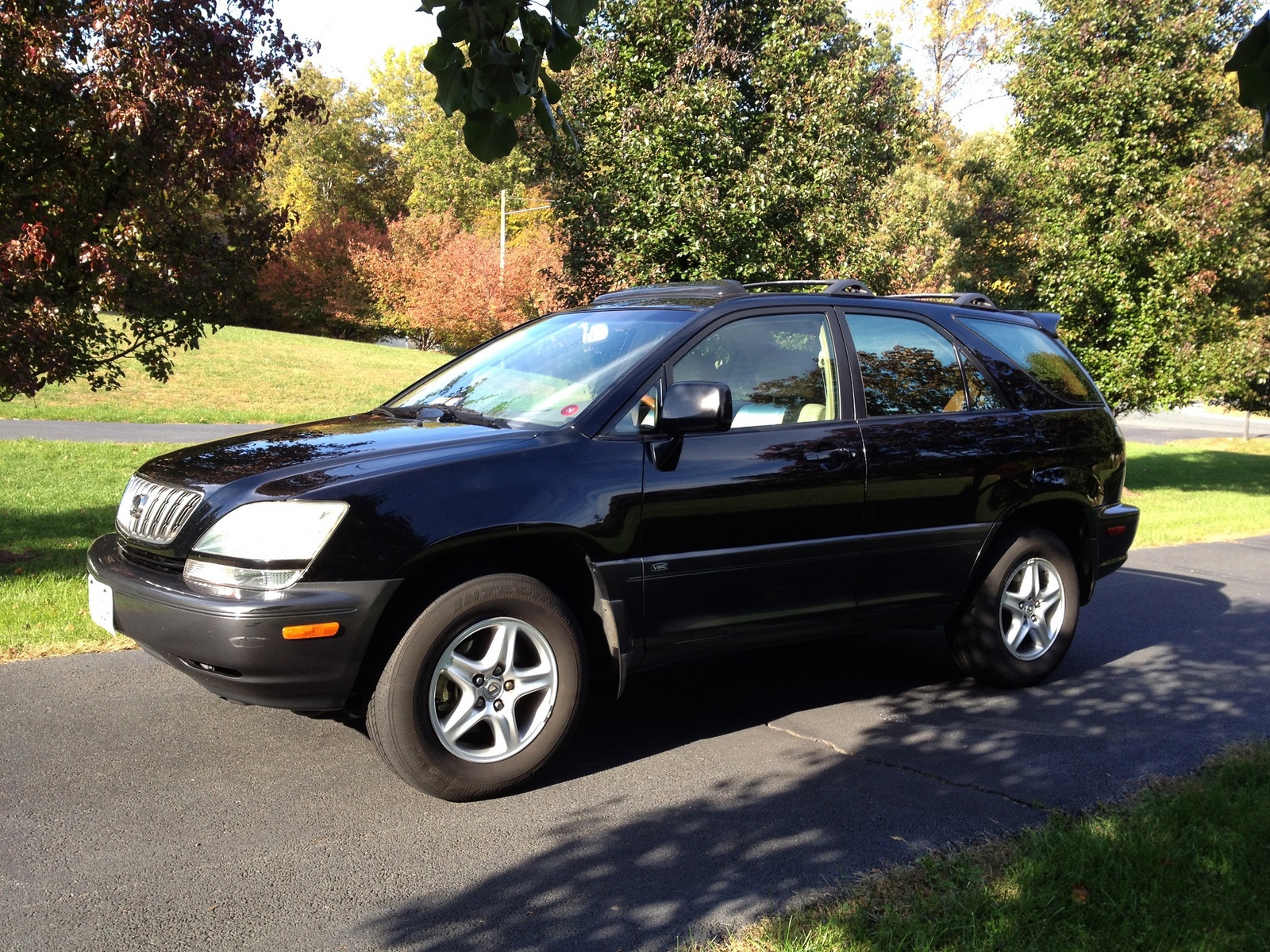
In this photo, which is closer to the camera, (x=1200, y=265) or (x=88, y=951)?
(x=88, y=951)

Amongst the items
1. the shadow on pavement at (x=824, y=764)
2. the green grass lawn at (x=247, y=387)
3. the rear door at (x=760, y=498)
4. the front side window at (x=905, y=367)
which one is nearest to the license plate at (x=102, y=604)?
the shadow on pavement at (x=824, y=764)

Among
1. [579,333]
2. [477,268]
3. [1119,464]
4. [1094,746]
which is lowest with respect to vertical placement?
[1094,746]

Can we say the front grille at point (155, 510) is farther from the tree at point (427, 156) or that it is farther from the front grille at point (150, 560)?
the tree at point (427, 156)

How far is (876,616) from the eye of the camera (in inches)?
200

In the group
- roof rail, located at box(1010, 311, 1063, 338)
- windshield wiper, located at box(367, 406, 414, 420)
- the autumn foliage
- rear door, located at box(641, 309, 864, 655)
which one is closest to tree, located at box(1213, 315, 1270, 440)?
roof rail, located at box(1010, 311, 1063, 338)

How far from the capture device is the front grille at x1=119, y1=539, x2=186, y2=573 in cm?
395

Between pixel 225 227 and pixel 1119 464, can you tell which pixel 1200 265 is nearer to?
pixel 1119 464

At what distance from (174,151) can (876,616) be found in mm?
5689

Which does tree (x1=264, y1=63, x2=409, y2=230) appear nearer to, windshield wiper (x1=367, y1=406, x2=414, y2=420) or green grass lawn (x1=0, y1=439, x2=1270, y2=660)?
green grass lawn (x1=0, y1=439, x2=1270, y2=660)

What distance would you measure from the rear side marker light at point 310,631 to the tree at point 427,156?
44050mm

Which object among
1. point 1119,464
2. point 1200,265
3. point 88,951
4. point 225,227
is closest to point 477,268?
point 1200,265

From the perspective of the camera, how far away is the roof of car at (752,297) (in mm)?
5133

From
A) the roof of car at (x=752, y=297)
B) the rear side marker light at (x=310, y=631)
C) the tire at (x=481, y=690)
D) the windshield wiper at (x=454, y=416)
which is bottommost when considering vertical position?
the tire at (x=481, y=690)

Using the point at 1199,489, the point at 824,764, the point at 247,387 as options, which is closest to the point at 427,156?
the point at 247,387
